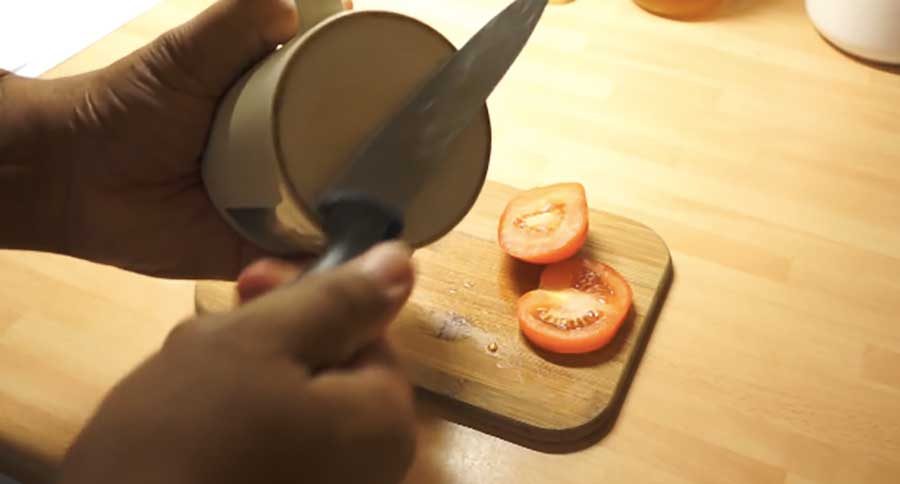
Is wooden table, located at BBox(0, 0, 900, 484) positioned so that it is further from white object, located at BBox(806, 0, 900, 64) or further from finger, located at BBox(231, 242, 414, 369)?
finger, located at BBox(231, 242, 414, 369)

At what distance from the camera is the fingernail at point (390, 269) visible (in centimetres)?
45

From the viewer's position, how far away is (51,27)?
3.64 ft

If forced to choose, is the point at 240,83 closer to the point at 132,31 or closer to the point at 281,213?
the point at 281,213

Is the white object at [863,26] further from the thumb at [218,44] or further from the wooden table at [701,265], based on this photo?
the thumb at [218,44]

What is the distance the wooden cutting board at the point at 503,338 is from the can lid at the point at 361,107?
0.48 ft

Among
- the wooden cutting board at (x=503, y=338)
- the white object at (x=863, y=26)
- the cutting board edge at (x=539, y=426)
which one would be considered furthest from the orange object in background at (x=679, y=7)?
the cutting board edge at (x=539, y=426)

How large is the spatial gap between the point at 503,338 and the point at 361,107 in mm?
239

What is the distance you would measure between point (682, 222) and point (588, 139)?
0.14 m

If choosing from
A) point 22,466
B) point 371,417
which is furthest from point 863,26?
point 22,466

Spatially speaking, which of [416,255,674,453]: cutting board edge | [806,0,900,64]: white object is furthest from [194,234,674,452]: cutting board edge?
[806,0,900,64]: white object

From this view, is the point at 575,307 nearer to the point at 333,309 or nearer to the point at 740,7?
the point at 333,309

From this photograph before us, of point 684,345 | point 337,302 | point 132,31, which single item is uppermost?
point 337,302

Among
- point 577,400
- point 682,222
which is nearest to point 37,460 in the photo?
point 577,400

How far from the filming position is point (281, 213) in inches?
21.7
